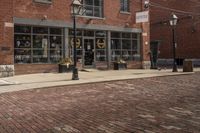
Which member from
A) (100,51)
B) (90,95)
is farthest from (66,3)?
(90,95)

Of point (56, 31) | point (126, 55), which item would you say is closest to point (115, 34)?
point (126, 55)

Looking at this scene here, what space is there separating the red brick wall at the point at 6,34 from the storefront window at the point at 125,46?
963cm

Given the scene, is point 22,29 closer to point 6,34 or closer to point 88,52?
point 6,34

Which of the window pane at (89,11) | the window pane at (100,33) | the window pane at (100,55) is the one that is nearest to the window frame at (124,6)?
the window pane at (100,33)

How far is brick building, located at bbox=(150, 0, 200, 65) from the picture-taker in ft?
130

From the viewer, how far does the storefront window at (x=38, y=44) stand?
24141 millimetres

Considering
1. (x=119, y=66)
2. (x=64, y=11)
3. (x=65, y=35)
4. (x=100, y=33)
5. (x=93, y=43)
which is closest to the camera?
(x=64, y=11)

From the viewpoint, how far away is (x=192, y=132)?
7227 mm

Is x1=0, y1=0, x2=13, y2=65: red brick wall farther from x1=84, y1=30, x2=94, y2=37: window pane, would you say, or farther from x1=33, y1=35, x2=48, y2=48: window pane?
x1=84, y1=30, x2=94, y2=37: window pane

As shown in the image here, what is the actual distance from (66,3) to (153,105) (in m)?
17.3

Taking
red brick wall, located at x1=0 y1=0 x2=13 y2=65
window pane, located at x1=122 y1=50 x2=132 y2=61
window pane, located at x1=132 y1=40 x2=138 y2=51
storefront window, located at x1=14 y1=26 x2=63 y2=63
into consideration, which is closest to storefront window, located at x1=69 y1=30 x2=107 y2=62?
storefront window, located at x1=14 y1=26 x2=63 y2=63

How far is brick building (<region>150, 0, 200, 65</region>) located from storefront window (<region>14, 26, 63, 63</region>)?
15841 mm

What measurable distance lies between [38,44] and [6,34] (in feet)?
8.90

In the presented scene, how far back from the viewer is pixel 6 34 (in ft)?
75.7
